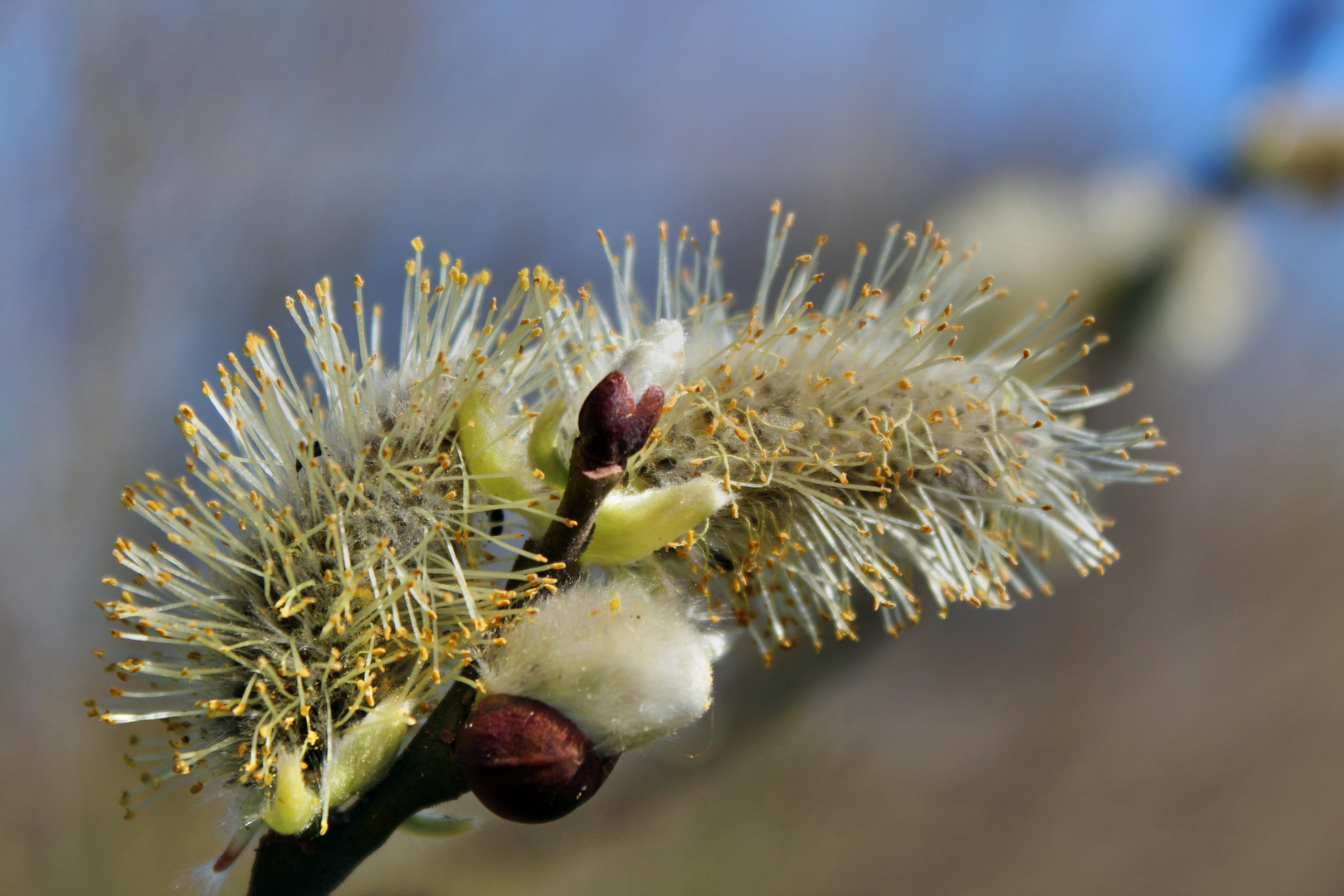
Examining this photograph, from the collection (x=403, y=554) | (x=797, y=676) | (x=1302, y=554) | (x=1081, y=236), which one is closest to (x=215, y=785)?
(x=403, y=554)

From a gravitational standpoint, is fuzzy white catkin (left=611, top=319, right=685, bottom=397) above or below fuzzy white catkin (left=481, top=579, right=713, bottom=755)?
above

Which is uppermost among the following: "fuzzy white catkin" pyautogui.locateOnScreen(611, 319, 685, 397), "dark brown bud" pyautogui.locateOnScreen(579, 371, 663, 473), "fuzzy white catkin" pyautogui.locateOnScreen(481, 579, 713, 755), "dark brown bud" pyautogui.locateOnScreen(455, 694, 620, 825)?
"fuzzy white catkin" pyautogui.locateOnScreen(611, 319, 685, 397)

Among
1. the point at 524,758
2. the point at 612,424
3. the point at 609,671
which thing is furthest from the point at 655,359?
the point at 524,758

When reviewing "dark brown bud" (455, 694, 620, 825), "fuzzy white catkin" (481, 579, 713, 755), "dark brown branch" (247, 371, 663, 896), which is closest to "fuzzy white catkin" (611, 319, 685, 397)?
"dark brown branch" (247, 371, 663, 896)

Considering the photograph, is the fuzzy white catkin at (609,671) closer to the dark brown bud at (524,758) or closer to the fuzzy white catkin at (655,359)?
the dark brown bud at (524,758)

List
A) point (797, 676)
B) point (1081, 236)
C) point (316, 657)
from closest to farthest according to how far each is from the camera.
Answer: point (316, 657) < point (797, 676) < point (1081, 236)

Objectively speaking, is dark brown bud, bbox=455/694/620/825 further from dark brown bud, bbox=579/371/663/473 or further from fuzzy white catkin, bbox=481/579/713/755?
dark brown bud, bbox=579/371/663/473

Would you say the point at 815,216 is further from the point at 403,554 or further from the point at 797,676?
the point at 403,554
